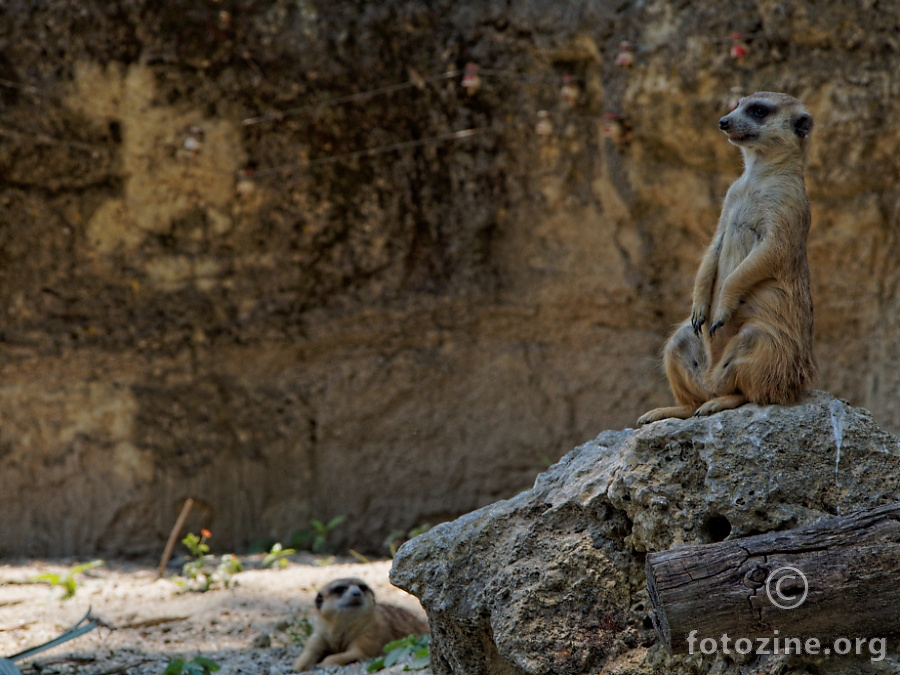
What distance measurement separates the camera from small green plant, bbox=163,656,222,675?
3459mm

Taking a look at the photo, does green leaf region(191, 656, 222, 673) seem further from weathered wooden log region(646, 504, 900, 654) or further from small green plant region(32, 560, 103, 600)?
weathered wooden log region(646, 504, 900, 654)

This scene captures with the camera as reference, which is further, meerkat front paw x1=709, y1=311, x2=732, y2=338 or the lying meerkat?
the lying meerkat

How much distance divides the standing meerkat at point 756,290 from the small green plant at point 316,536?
10.9 ft

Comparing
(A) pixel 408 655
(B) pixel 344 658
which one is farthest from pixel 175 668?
(B) pixel 344 658

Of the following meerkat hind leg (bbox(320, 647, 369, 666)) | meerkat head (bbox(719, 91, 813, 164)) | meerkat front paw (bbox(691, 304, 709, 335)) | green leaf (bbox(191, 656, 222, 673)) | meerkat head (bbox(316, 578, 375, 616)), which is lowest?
meerkat hind leg (bbox(320, 647, 369, 666))

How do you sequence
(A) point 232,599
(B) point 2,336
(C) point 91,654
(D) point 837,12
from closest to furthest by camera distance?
(C) point 91,654 < (A) point 232,599 < (D) point 837,12 < (B) point 2,336

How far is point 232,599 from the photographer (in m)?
4.86

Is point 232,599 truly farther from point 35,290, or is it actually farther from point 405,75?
point 405,75

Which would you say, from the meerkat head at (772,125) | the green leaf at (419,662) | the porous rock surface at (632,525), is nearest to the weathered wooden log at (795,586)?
the porous rock surface at (632,525)

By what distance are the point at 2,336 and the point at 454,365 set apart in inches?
119

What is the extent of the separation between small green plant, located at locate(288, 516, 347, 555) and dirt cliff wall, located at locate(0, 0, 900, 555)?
147mm

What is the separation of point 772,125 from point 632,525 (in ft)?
5.12

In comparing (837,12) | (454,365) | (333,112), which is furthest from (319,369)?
Result: (837,12)

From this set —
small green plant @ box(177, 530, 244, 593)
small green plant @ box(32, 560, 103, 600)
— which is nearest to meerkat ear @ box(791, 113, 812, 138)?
small green plant @ box(177, 530, 244, 593)
